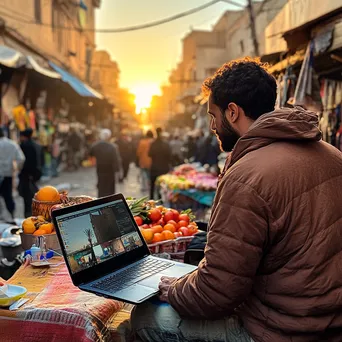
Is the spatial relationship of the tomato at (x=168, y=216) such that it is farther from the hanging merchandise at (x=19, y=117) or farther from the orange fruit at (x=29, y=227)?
the hanging merchandise at (x=19, y=117)

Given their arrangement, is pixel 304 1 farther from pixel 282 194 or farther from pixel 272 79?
pixel 282 194

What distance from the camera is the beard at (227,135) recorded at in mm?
2104

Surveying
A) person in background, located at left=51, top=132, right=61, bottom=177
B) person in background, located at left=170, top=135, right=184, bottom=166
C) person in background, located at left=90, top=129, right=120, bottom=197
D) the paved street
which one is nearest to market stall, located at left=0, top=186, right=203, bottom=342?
person in background, located at left=90, top=129, right=120, bottom=197

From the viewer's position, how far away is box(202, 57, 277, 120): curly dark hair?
2.00m

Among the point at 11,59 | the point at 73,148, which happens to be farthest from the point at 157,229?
the point at 73,148

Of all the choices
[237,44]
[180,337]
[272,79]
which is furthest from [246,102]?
[237,44]

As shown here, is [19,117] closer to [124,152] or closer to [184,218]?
A: [124,152]

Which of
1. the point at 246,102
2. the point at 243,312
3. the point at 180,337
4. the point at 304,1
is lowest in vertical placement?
the point at 180,337

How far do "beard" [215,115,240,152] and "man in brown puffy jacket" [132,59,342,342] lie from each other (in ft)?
0.49

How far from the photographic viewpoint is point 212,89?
2.10m

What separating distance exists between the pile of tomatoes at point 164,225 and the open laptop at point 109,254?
540mm

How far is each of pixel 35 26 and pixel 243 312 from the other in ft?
61.1

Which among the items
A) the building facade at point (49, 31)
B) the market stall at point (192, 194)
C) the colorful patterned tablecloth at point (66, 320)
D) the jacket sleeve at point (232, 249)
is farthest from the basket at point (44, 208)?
the building facade at point (49, 31)

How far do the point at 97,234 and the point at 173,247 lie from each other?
3.21 feet
